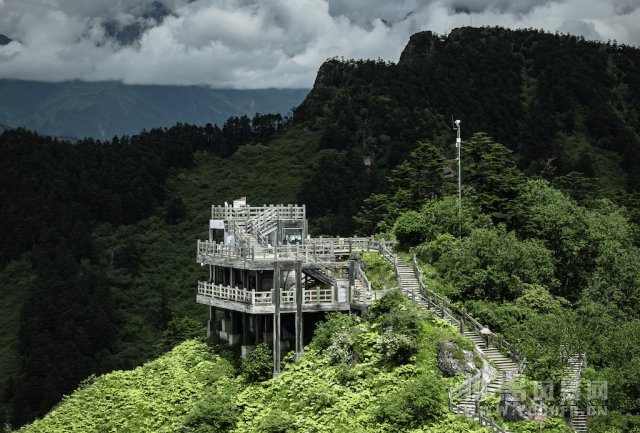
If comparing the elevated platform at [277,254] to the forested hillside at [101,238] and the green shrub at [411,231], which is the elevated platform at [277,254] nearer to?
the green shrub at [411,231]

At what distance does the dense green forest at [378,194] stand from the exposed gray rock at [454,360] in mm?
5737

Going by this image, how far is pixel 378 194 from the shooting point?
330ft

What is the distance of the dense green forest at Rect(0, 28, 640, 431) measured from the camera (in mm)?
57562

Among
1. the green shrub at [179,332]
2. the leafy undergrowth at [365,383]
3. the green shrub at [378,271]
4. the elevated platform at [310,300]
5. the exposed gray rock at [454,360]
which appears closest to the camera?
the leafy undergrowth at [365,383]

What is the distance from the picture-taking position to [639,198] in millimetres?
88188

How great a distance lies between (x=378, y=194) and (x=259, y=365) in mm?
52482

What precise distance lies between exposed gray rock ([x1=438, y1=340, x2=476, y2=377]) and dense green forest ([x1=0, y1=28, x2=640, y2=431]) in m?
5.74

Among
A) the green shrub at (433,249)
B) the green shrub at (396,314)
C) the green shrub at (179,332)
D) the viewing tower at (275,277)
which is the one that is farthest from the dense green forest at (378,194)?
the green shrub at (179,332)

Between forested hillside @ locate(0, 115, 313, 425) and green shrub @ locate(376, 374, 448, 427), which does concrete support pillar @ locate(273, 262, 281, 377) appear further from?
forested hillside @ locate(0, 115, 313, 425)

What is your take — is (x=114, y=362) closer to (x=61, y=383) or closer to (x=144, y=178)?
(x=61, y=383)

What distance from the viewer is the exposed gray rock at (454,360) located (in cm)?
4219

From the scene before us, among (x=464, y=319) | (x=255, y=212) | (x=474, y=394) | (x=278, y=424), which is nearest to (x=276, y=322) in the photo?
(x=278, y=424)

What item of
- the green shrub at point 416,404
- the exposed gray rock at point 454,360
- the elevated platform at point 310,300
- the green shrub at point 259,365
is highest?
the elevated platform at point 310,300

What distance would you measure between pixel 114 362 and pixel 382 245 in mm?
66665
